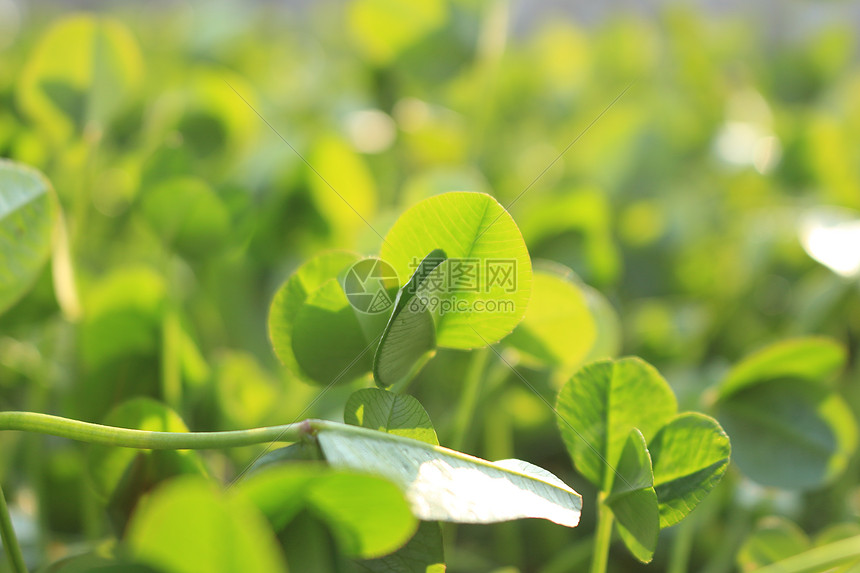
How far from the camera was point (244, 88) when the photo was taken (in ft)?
1.78

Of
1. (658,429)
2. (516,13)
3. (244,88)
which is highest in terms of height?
(516,13)

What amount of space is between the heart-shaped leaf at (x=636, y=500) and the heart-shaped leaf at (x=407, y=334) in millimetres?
73

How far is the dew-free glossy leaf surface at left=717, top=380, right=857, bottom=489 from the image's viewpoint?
1.00 ft

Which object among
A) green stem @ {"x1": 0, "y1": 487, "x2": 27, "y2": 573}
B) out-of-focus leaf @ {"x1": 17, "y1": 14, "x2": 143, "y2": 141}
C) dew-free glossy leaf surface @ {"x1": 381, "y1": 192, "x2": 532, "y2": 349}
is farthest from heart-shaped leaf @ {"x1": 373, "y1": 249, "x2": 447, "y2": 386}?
out-of-focus leaf @ {"x1": 17, "y1": 14, "x2": 143, "y2": 141}

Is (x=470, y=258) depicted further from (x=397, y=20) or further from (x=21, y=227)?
(x=397, y=20)

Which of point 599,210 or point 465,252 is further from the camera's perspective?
point 599,210

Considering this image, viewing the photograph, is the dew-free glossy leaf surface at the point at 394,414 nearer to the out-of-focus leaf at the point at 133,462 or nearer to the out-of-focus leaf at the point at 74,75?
the out-of-focus leaf at the point at 133,462

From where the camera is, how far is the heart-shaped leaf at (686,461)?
22 cm

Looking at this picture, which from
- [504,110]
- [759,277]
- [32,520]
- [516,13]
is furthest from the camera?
[516,13]

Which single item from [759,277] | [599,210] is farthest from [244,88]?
[759,277]

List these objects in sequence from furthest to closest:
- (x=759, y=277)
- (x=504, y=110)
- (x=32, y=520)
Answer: (x=504, y=110), (x=759, y=277), (x=32, y=520)

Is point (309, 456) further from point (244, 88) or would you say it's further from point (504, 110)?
point (504, 110)

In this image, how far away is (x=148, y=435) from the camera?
19cm

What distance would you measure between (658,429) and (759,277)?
11.5 inches
